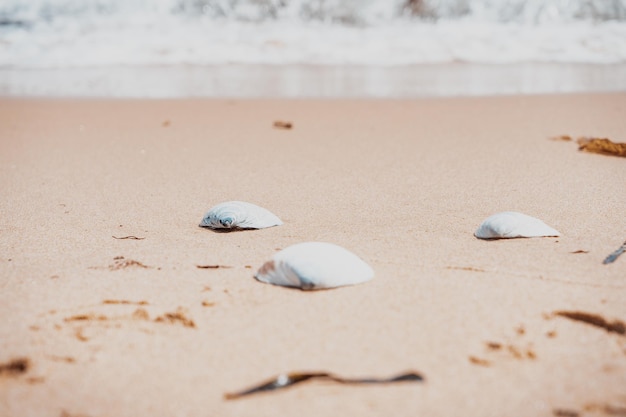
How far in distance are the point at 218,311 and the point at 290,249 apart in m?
0.31

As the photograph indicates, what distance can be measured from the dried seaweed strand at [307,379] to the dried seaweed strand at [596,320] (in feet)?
1.74

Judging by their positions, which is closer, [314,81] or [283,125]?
[283,125]

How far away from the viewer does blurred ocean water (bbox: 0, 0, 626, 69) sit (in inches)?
316

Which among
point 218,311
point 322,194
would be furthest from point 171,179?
point 218,311

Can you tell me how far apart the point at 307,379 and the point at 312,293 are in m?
0.47

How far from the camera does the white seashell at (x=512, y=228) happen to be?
2473mm

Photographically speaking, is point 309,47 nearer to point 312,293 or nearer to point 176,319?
point 312,293

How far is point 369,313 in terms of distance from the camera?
6.16ft

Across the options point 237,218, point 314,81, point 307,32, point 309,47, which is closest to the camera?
point 237,218

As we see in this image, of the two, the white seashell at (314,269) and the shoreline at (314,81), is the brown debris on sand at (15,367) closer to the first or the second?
the white seashell at (314,269)

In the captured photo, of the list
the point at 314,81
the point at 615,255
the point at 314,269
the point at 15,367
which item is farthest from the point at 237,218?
the point at 314,81

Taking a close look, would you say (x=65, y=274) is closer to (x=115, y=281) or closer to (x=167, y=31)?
(x=115, y=281)

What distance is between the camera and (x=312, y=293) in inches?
79.4

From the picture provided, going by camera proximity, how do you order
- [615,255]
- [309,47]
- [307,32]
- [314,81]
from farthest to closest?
[307,32]
[309,47]
[314,81]
[615,255]
